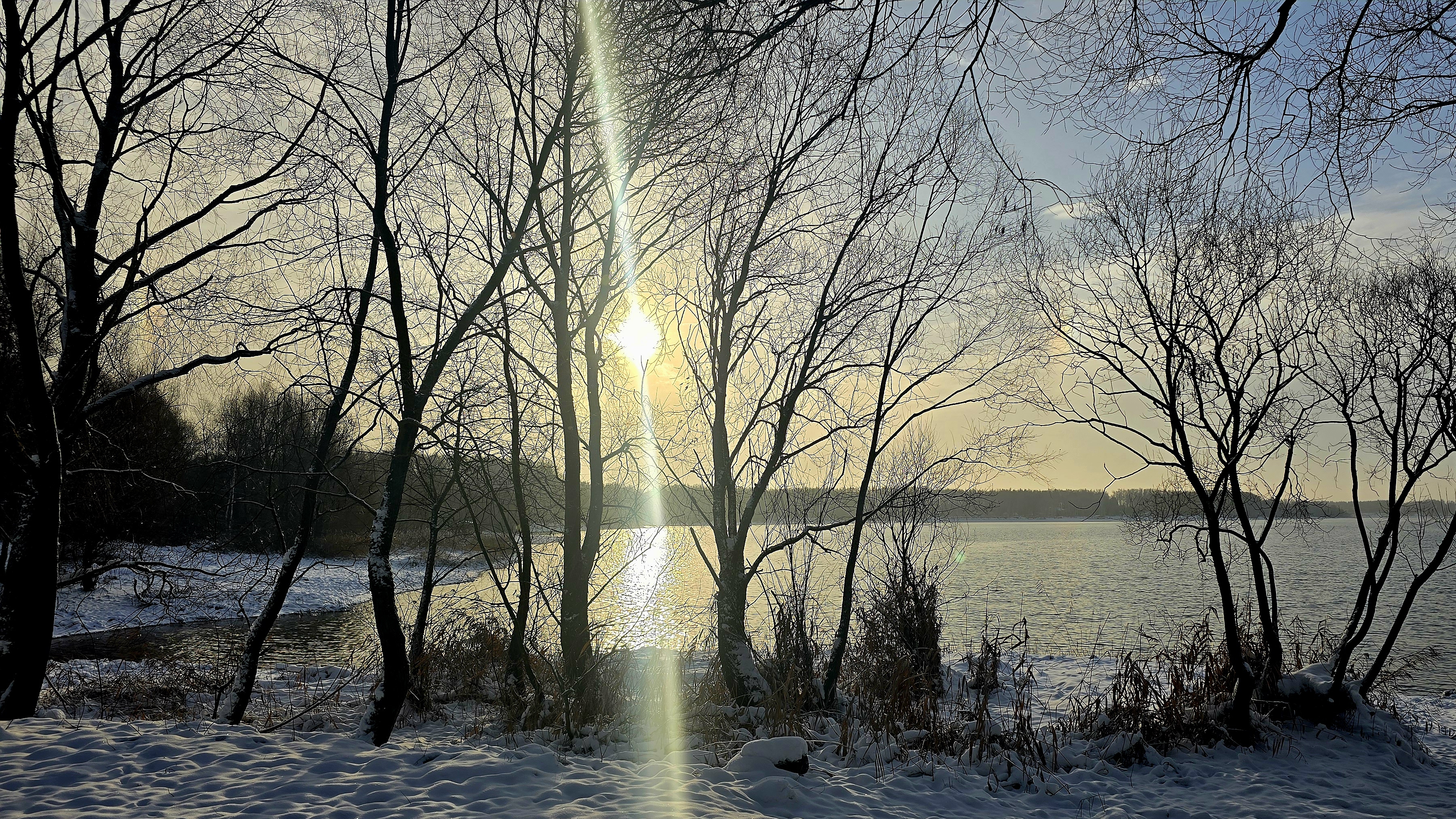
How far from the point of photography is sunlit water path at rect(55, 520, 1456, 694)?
1585 centimetres

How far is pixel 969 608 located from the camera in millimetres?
23281

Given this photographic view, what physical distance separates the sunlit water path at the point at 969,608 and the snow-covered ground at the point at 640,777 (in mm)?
2634

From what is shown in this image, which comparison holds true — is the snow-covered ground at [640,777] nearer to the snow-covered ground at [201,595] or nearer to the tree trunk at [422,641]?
the tree trunk at [422,641]

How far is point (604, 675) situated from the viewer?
929 centimetres

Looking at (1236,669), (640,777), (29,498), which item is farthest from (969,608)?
(29,498)

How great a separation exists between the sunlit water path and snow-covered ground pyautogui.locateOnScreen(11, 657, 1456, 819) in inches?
104

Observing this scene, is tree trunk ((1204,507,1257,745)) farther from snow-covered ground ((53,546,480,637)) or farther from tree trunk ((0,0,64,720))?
snow-covered ground ((53,546,480,637))

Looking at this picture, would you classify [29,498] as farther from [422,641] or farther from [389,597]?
[422,641]

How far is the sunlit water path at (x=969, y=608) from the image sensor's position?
15852mm

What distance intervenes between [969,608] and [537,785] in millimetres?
19806

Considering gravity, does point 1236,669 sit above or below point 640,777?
above

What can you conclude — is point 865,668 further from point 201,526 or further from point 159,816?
point 201,526

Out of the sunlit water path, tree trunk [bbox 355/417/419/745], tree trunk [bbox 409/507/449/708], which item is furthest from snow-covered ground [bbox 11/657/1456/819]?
the sunlit water path

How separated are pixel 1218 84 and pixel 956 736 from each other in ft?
21.8
